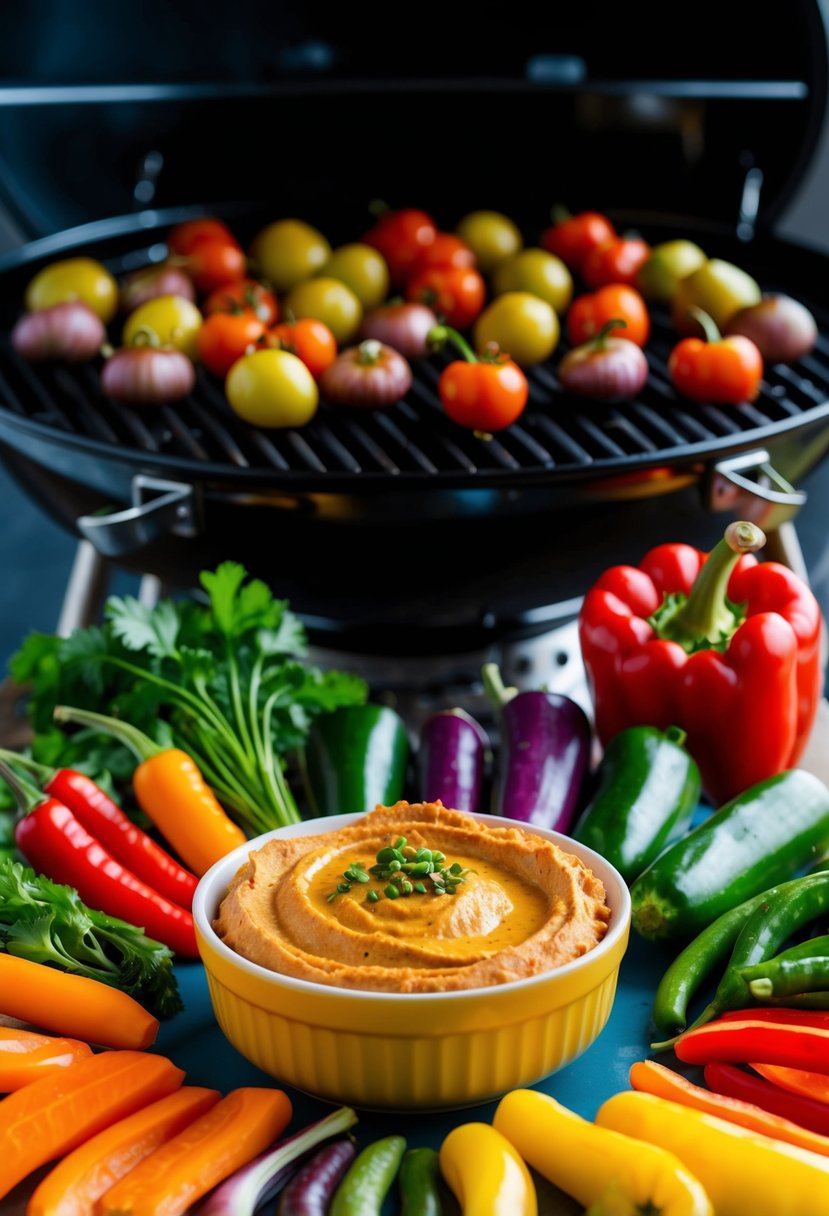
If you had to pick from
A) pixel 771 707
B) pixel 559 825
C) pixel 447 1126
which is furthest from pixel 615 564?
pixel 447 1126

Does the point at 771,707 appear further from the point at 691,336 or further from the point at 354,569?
the point at 691,336

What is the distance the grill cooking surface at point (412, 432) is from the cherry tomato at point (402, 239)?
479 millimetres

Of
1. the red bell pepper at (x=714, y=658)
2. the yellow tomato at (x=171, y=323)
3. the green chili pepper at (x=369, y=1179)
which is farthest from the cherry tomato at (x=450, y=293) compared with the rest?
the green chili pepper at (x=369, y=1179)

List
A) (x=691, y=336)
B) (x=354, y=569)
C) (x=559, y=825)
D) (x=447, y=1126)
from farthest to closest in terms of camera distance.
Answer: (x=691, y=336)
(x=354, y=569)
(x=559, y=825)
(x=447, y=1126)

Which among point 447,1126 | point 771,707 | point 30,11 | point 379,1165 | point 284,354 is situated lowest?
point 771,707

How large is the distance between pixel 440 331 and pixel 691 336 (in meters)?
0.65

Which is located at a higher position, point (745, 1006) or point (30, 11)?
point (30, 11)

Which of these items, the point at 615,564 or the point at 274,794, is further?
the point at 615,564

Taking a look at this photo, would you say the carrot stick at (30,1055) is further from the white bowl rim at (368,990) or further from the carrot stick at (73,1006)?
the white bowl rim at (368,990)

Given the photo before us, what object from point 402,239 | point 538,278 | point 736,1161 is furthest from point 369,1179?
point 402,239

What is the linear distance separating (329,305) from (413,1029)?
208 cm

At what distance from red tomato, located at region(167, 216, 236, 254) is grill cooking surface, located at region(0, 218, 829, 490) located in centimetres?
51

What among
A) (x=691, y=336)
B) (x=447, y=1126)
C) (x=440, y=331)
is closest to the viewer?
(x=447, y=1126)

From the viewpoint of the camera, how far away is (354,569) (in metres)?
2.63
